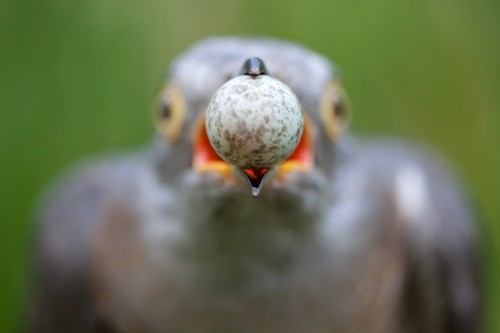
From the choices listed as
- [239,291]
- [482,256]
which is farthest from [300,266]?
[482,256]

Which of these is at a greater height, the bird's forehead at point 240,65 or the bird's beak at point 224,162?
the bird's forehead at point 240,65

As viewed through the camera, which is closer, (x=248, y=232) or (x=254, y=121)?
(x=254, y=121)

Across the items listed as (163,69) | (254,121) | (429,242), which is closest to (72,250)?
(163,69)

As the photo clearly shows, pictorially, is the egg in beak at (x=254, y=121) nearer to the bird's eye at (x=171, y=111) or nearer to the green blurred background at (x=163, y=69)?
the bird's eye at (x=171, y=111)

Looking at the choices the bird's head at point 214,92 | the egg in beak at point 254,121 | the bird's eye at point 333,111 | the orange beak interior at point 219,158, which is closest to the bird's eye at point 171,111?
the bird's head at point 214,92

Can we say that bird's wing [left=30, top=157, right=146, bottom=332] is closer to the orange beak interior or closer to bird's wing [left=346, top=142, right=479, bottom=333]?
bird's wing [left=346, top=142, right=479, bottom=333]

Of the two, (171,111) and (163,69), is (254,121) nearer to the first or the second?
(171,111)

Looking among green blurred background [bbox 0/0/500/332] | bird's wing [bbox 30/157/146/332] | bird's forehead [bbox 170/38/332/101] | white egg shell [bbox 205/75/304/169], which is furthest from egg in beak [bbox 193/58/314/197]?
green blurred background [bbox 0/0/500/332]
